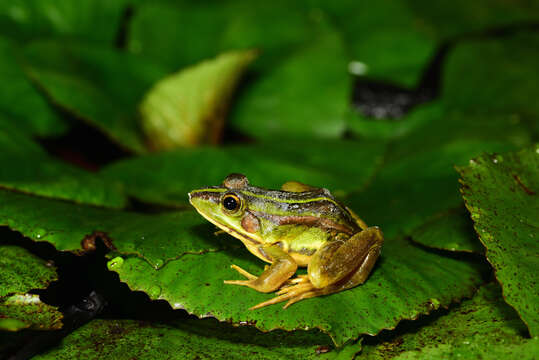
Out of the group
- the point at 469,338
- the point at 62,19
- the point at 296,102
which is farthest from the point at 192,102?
the point at 469,338

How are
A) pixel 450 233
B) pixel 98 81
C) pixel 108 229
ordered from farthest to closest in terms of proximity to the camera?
pixel 98 81, pixel 450 233, pixel 108 229

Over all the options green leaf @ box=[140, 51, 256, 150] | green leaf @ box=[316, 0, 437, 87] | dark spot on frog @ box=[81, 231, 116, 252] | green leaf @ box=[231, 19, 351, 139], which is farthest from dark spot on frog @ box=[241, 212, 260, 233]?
green leaf @ box=[316, 0, 437, 87]

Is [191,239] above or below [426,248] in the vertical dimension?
above

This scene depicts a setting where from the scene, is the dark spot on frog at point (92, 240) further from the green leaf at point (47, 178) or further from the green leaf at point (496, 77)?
the green leaf at point (496, 77)

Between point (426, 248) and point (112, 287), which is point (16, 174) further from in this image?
point (426, 248)

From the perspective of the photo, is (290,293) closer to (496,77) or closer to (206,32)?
(206,32)

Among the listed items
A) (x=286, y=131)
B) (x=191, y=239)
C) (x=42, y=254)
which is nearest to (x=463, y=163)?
(x=286, y=131)
